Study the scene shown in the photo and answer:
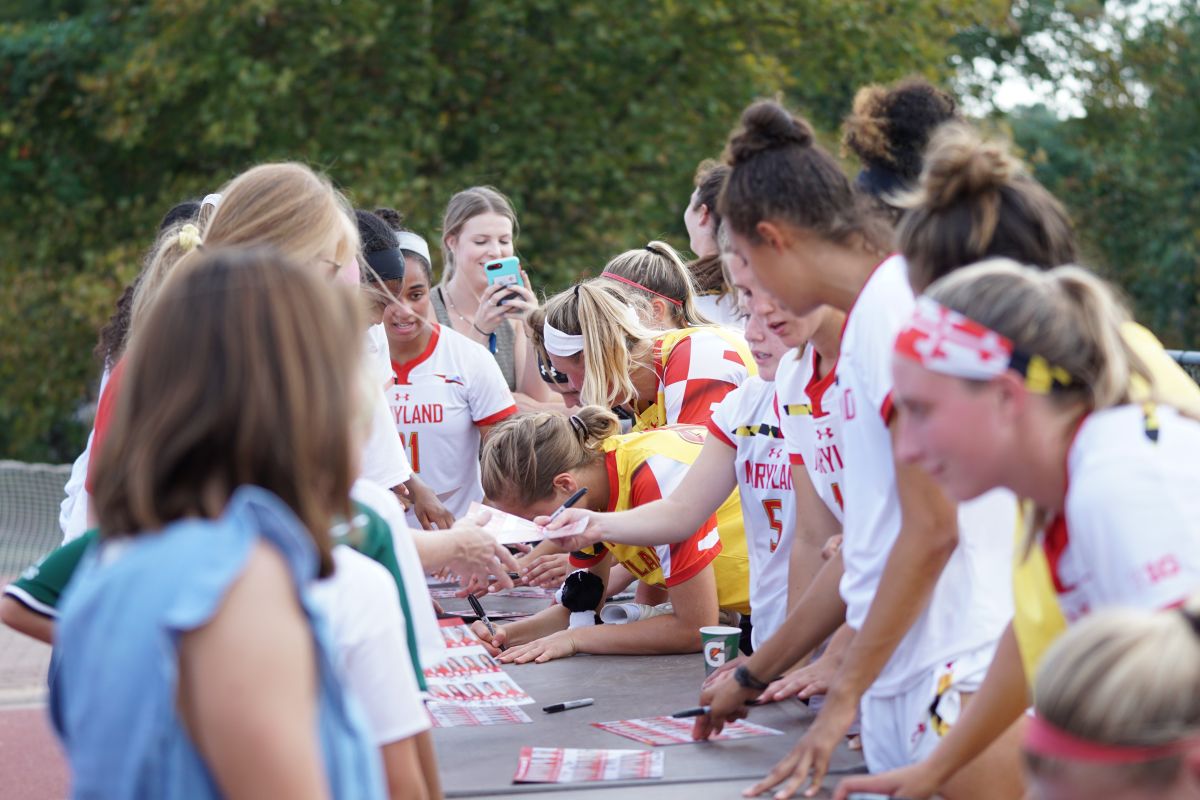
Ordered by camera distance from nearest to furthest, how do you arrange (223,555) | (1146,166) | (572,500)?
(223,555)
(572,500)
(1146,166)

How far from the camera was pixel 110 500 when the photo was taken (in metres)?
1.52

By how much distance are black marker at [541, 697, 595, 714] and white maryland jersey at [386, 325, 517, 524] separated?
1927 millimetres

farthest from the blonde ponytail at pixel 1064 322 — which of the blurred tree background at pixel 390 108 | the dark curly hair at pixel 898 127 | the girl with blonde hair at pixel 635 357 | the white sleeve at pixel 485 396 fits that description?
the blurred tree background at pixel 390 108

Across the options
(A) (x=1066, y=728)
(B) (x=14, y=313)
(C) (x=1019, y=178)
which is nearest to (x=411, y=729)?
(A) (x=1066, y=728)

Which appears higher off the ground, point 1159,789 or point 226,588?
point 226,588

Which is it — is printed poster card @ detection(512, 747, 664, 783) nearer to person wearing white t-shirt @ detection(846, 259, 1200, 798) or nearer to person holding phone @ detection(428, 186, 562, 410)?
person wearing white t-shirt @ detection(846, 259, 1200, 798)

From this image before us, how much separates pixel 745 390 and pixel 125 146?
10774mm

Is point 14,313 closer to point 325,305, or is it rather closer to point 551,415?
point 551,415

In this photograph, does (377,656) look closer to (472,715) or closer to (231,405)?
(231,405)

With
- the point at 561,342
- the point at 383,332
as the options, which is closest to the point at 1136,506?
the point at 561,342

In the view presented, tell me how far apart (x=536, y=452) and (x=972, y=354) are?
93.0 inches

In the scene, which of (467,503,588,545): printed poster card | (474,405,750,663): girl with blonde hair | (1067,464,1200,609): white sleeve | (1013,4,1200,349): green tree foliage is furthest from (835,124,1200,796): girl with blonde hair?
(1013,4,1200,349): green tree foliage

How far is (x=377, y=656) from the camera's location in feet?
5.95

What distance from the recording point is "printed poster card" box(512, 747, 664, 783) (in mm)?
2623
